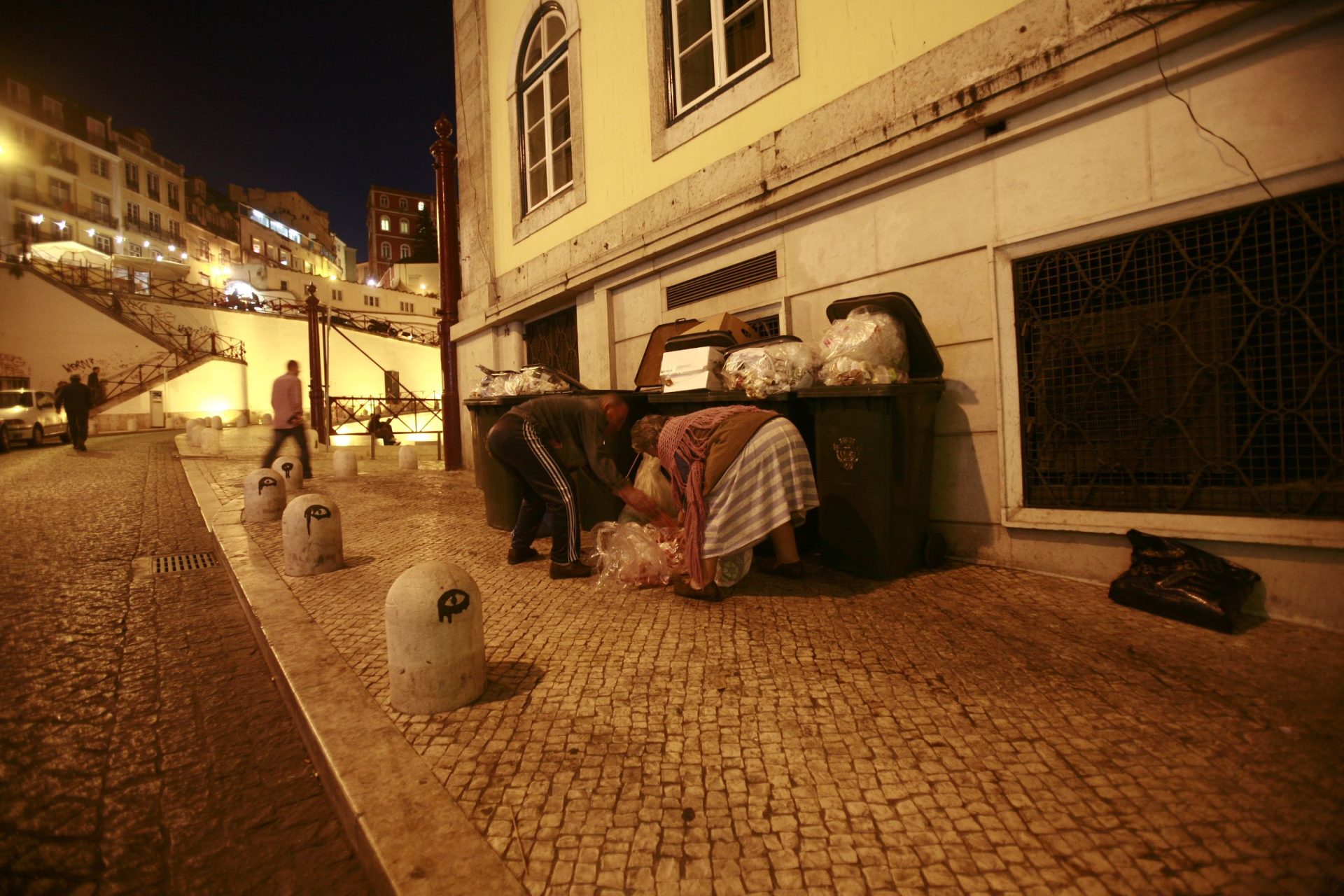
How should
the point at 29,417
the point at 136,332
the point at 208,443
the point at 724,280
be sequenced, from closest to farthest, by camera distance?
the point at 724,280 < the point at 208,443 < the point at 29,417 < the point at 136,332

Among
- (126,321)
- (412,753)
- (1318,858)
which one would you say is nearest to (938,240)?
(1318,858)

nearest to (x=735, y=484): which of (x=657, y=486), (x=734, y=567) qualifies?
(x=734, y=567)

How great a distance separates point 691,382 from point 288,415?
27.4 ft

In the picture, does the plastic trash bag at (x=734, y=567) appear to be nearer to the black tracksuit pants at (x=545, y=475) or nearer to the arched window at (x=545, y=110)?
the black tracksuit pants at (x=545, y=475)

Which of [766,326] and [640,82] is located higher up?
[640,82]

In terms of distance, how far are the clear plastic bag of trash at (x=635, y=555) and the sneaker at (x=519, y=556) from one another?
79 centimetres

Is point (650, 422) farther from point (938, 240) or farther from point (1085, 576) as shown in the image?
point (1085, 576)

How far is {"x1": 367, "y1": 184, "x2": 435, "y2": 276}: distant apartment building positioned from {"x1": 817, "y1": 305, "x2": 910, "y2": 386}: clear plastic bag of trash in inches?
2558

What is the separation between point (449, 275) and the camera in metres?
11.9

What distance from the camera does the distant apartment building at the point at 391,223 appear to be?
61.1 metres

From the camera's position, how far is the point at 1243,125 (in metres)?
3.20

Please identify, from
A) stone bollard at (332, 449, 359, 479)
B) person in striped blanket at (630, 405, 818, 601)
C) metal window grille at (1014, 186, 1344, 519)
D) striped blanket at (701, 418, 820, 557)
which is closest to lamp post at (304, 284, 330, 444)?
stone bollard at (332, 449, 359, 479)

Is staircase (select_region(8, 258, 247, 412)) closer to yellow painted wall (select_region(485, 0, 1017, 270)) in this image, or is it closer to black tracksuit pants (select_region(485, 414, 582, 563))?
yellow painted wall (select_region(485, 0, 1017, 270))

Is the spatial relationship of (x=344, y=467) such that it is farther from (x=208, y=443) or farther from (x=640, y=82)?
(x=640, y=82)
